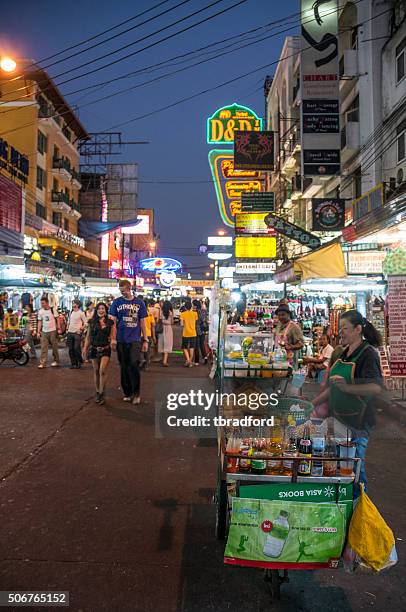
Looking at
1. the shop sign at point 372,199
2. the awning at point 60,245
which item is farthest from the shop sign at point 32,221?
the shop sign at point 372,199

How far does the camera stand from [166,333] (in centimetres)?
1506

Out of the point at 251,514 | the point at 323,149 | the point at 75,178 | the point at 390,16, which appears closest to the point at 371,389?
the point at 251,514

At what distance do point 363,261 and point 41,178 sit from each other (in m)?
32.6

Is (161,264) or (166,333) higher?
(161,264)

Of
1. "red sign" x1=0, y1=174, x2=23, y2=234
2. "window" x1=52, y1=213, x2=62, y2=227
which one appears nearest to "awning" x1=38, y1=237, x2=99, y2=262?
"window" x1=52, y1=213, x2=62, y2=227

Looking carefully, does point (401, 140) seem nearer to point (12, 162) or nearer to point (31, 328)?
point (31, 328)

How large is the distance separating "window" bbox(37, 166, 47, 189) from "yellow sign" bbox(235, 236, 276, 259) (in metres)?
20.2

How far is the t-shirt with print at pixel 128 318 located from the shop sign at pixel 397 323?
14.8 ft

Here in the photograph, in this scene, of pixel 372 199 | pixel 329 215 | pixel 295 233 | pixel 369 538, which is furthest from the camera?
pixel 329 215

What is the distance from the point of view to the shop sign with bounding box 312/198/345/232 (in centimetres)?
1775

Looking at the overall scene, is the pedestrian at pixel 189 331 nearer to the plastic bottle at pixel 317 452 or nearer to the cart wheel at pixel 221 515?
the cart wheel at pixel 221 515

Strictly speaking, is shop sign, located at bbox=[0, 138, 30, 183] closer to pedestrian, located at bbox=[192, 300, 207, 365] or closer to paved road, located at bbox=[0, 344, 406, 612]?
pedestrian, located at bbox=[192, 300, 207, 365]

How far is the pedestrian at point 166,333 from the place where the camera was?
1472 cm

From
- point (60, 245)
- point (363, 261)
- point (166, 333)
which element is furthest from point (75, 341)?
point (60, 245)
